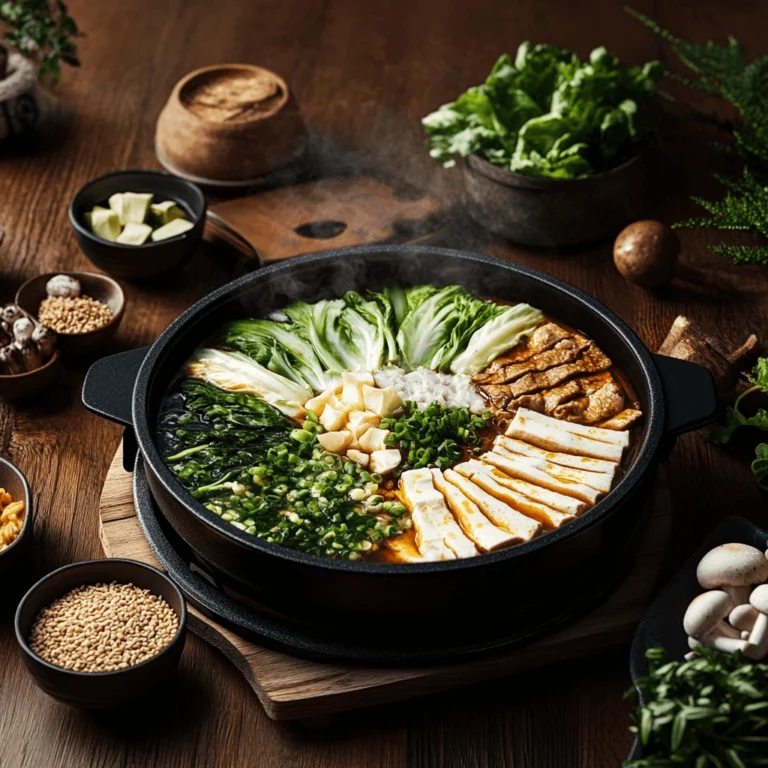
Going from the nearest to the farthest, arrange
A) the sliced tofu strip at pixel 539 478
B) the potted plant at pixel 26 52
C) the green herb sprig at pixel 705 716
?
1. the green herb sprig at pixel 705 716
2. the sliced tofu strip at pixel 539 478
3. the potted plant at pixel 26 52

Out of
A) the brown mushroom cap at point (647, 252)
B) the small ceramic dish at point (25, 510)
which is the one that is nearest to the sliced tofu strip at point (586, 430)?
the brown mushroom cap at point (647, 252)

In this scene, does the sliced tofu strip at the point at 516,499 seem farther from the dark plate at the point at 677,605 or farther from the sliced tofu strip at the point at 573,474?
the dark plate at the point at 677,605

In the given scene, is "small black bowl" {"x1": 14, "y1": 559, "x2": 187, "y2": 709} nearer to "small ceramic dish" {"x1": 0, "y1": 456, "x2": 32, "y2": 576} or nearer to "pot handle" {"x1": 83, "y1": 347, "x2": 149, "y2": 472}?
"small ceramic dish" {"x1": 0, "y1": 456, "x2": 32, "y2": 576}

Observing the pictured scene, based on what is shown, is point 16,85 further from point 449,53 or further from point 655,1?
point 655,1

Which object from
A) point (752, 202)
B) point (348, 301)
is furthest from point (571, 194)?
point (348, 301)

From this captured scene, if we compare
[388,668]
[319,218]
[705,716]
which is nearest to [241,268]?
[319,218]

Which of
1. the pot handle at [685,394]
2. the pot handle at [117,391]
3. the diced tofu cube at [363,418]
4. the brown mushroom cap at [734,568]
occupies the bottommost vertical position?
the diced tofu cube at [363,418]

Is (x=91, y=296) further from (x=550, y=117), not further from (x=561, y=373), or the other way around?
(x=550, y=117)
